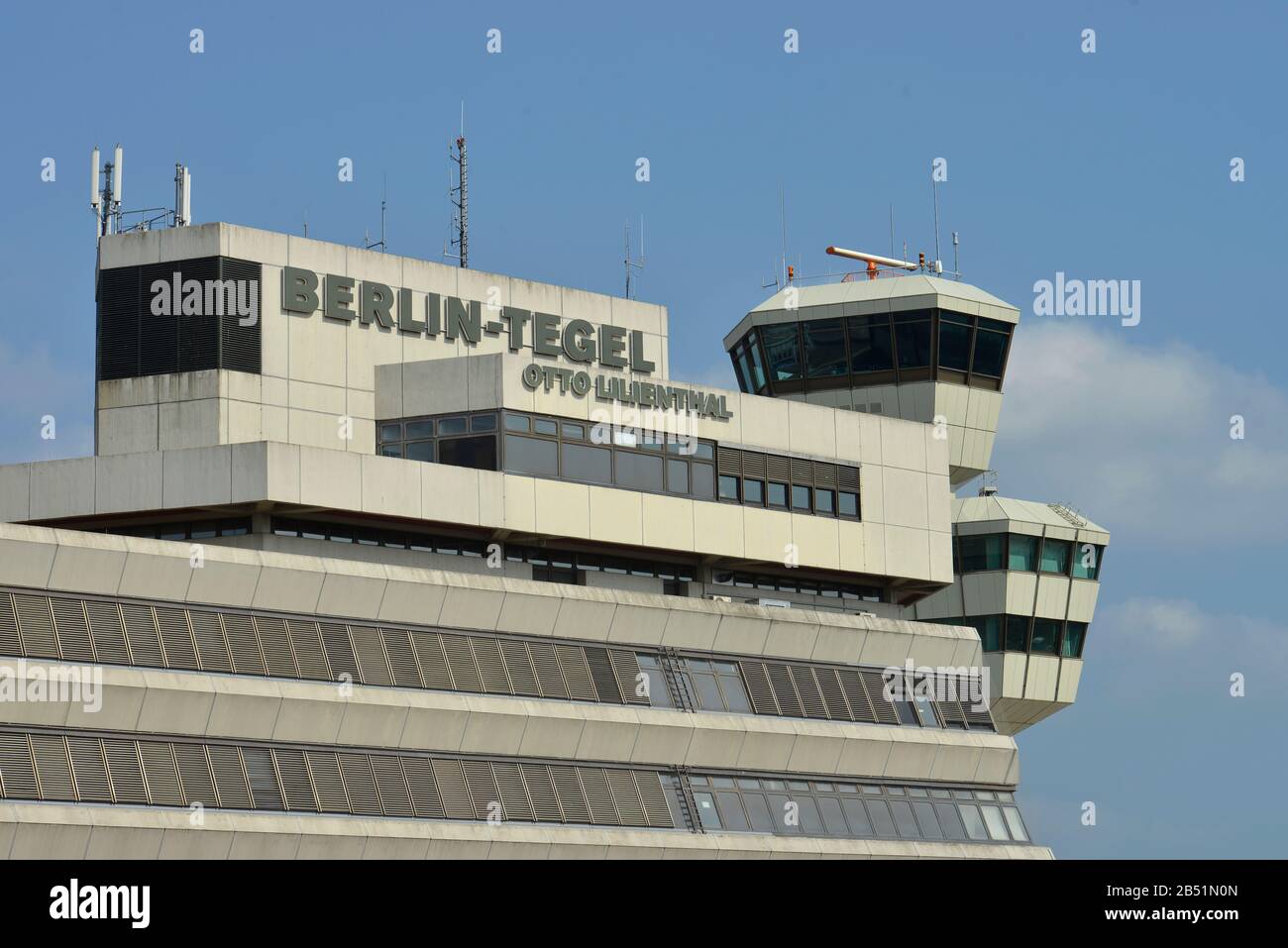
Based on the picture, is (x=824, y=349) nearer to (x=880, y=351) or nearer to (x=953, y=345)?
(x=880, y=351)

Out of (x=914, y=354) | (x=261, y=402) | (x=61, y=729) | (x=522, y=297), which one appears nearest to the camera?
(x=61, y=729)

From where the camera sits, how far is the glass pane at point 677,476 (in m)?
64.4

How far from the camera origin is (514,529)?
60.3 m

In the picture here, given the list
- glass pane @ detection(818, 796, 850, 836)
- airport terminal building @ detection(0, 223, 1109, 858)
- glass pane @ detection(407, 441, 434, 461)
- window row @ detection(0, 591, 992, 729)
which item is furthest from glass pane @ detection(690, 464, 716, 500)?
glass pane @ detection(818, 796, 850, 836)

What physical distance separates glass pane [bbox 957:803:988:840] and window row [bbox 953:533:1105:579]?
23.1m

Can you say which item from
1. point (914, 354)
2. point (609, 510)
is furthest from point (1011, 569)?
point (609, 510)

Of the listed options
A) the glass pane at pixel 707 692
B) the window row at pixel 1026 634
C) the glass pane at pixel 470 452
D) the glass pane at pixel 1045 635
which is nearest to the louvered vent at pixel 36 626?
the glass pane at pixel 470 452

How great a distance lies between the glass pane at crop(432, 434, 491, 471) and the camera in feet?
199

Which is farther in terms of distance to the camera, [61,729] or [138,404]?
[138,404]

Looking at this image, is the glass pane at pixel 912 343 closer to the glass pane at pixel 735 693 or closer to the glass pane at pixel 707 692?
the glass pane at pixel 735 693

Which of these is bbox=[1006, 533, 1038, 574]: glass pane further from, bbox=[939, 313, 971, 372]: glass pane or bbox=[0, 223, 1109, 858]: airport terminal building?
bbox=[0, 223, 1109, 858]: airport terminal building
